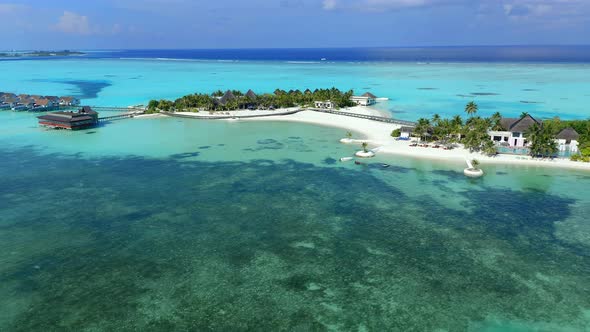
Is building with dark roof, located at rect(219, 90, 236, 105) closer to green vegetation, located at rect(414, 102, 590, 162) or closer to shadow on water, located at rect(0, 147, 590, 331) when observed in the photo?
green vegetation, located at rect(414, 102, 590, 162)

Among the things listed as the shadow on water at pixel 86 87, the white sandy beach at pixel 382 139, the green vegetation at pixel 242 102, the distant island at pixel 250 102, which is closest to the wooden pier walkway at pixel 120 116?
the distant island at pixel 250 102

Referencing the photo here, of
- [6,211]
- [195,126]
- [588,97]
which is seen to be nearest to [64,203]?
[6,211]

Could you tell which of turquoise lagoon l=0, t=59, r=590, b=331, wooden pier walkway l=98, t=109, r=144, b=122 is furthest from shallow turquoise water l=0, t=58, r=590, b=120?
turquoise lagoon l=0, t=59, r=590, b=331

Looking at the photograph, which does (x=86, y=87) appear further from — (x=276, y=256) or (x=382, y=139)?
(x=276, y=256)

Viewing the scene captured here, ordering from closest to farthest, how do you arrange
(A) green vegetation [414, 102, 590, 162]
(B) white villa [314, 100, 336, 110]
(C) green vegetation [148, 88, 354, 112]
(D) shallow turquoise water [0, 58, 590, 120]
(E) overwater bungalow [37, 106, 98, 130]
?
(A) green vegetation [414, 102, 590, 162] < (E) overwater bungalow [37, 106, 98, 130] < (D) shallow turquoise water [0, 58, 590, 120] < (C) green vegetation [148, 88, 354, 112] < (B) white villa [314, 100, 336, 110]

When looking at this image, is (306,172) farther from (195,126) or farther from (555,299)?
(195,126)

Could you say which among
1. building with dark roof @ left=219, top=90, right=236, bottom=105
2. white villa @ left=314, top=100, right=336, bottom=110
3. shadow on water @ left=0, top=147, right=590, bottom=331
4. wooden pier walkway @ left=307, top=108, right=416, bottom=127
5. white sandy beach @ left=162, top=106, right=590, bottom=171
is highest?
building with dark roof @ left=219, top=90, right=236, bottom=105

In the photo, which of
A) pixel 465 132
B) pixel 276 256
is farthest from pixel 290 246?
pixel 465 132
